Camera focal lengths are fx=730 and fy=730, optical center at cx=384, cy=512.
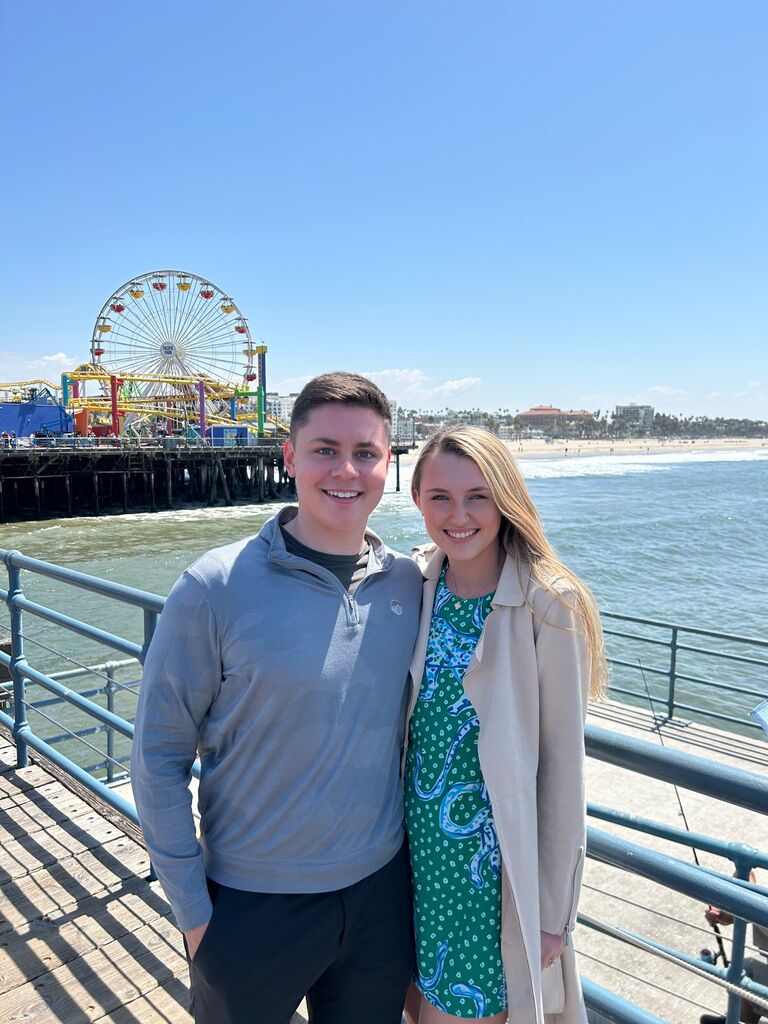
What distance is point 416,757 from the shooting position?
1546 millimetres

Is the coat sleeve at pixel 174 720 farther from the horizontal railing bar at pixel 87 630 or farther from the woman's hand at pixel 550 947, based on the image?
the horizontal railing bar at pixel 87 630

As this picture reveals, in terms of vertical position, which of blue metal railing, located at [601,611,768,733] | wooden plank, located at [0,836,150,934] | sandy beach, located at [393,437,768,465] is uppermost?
wooden plank, located at [0,836,150,934]

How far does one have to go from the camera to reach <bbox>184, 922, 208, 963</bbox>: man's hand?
4.53ft

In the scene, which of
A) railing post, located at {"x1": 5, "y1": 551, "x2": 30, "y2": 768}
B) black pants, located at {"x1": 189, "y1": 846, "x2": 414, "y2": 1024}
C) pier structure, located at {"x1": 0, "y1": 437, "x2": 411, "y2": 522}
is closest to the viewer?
black pants, located at {"x1": 189, "y1": 846, "x2": 414, "y2": 1024}

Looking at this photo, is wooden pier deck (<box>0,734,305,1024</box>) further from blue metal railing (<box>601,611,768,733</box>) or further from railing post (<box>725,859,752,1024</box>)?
blue metal railing (<box>601,611,768,733</box>)

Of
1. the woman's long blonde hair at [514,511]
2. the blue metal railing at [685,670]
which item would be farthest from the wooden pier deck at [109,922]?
the blue metal railing at [685,670]

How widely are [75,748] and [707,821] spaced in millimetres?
6750

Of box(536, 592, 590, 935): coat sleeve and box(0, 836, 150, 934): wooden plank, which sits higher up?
box(536, 592, 590, 935): coat sleeve

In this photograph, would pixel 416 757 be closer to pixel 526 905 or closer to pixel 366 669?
pixel 366 669

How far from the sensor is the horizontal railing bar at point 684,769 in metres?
1.26

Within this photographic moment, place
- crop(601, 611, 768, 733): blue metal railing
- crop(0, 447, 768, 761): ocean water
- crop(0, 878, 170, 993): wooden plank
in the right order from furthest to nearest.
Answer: crop(0, 447, 768, 761): ocean water, crop(601, 611, 768, 733): blue metal railing, crop(0, 878, 170, 993): wooden plank

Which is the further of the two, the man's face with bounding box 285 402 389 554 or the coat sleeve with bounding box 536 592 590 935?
the man's face with bounding box 285 402 389 554

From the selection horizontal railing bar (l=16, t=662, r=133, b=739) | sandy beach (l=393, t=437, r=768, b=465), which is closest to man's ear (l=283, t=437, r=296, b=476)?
horizontal railing bar (l=16, t=662, r=133, b=739)

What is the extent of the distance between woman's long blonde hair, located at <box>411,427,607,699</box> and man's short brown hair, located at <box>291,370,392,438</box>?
17 cm
